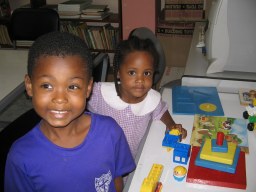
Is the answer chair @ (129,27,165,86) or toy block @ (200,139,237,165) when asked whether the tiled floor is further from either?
toy block @ (200,139,237,165)

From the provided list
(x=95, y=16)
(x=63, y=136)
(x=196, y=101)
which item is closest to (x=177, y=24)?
(x=95, y=16)

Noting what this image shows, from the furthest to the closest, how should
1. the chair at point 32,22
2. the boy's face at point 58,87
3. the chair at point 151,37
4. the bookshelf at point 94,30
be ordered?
the bookshelf at point 94,30, the chair at point 32,22, the chair at point 151,37, the boy's face at point 58,87

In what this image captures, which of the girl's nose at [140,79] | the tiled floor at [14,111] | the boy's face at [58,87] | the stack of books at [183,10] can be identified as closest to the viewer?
the boy's face at [58,87]

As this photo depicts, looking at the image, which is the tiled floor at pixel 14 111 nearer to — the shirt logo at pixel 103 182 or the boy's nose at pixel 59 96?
the shirt logo at pixel 103 182

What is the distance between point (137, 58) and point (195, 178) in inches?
19.7

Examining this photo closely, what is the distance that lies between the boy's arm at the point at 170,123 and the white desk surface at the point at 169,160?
0.02 meters

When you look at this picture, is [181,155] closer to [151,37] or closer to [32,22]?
[151,37]

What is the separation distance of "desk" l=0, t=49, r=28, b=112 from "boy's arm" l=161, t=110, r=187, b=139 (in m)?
0.69

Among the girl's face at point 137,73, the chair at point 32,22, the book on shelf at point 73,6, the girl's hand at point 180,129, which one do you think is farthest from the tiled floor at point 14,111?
the girl's hand at point 180,129

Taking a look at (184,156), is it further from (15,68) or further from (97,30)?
(97,30)

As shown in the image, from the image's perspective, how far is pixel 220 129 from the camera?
40.9 inches

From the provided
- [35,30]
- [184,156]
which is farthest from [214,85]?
[35,30]

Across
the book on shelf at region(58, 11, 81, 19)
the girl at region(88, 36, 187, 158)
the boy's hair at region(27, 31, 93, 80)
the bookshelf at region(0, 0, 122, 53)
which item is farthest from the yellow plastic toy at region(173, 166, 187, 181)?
the book on shelf at region(58, 11, 81, 19)

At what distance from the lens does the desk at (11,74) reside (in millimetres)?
1344
